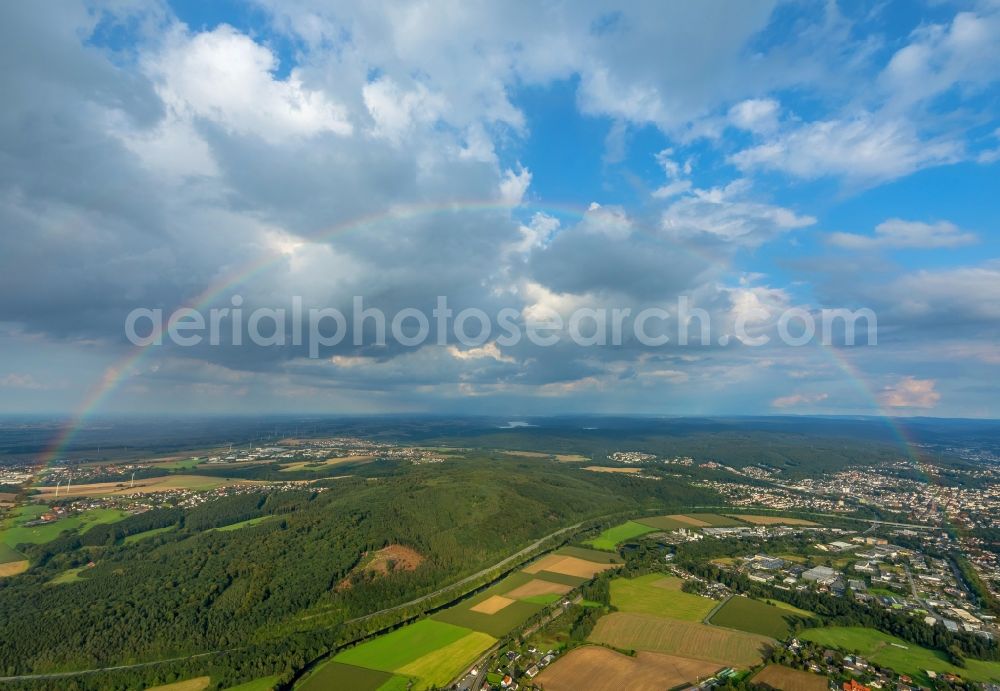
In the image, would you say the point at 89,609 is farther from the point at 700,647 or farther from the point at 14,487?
the point at 14,487

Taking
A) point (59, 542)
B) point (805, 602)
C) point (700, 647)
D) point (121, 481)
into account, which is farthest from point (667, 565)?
point (121, 481)

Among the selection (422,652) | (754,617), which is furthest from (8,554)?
(754,617)

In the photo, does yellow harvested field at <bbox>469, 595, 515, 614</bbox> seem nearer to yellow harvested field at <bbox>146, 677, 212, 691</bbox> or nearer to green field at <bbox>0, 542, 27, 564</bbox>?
yellow harvested field at <bbox>146, 677, 212, 691</bbox>

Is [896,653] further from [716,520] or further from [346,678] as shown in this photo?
[716,520]

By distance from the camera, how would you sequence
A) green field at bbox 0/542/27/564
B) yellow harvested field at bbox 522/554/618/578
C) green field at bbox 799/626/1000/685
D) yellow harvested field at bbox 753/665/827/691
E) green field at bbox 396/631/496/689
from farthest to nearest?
yellow harvested field at bbox 522/554/618/578, green field at bbox 0/542/27/564, green field at bbox 799/626/1000/685, green field at bbox 396/631/496/689, yellow harvested field at bbox 753/665/827/691

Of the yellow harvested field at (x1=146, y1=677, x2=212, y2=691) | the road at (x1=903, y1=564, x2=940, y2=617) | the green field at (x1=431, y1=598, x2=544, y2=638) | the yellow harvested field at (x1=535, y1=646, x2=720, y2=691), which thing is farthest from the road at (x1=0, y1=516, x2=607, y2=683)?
the road at (x1=903, y1=564, x2=940, y2=617)

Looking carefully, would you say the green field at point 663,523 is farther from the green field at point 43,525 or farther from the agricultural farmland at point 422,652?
the green field at point 43,525
